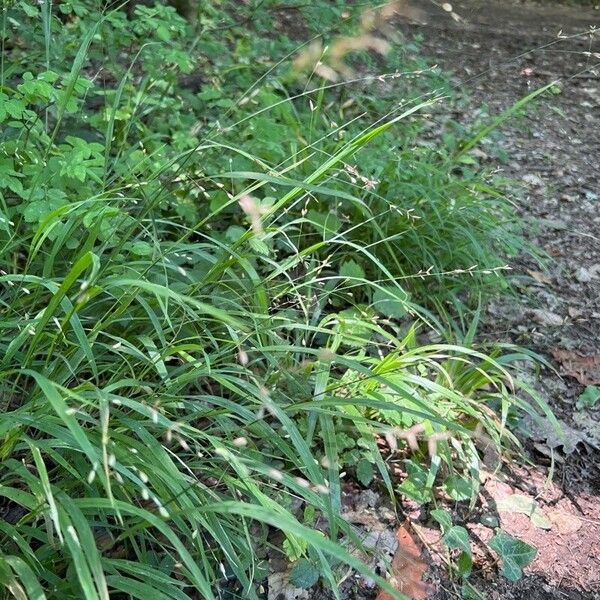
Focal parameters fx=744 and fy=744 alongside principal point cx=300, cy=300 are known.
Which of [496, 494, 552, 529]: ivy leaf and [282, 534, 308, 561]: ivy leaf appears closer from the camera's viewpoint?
[282, 534, 308, 561]: ivy leaf

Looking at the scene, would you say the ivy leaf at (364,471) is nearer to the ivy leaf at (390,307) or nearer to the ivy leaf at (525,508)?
the ivy leaf at (525,508)

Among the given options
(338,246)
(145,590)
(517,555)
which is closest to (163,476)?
(145,590)

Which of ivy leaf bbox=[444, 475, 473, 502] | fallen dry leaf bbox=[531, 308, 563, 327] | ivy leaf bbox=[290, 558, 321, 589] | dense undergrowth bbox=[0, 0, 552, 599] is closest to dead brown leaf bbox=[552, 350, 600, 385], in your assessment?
fallen dry leaf bbox=[531, 308, 563, 327]

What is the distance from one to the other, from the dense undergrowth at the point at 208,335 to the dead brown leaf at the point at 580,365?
0.41 m

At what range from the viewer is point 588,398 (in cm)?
278

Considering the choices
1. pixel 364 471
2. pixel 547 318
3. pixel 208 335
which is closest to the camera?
pixel 208 335

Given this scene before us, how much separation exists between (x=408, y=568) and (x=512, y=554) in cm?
28

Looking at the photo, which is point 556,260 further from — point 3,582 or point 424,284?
point 3,582

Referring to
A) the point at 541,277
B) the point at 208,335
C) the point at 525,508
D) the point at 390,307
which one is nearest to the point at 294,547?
the point at 208,335

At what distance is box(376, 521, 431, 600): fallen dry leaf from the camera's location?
1.92m

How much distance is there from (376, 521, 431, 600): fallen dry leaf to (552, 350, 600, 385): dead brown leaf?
114cm

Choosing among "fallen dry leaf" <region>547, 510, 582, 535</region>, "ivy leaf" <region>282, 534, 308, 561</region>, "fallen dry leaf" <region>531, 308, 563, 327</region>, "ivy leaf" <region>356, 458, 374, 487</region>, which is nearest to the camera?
"ivy leaf" <region>282, 534, 308, 561</region>

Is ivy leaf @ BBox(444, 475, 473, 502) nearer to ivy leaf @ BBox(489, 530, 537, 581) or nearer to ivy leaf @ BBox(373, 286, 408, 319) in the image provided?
ivy leaf @ BBox(489, 530, 537, 581)

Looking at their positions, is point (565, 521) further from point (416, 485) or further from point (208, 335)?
point (208, 335)
